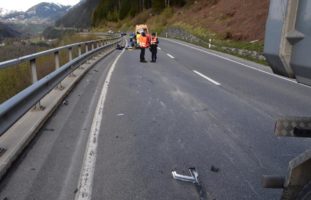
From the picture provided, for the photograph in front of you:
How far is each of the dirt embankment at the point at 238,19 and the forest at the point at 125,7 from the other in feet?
111

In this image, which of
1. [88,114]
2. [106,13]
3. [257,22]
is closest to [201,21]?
[257,22]

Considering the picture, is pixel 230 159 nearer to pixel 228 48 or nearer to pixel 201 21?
pixel 228 48

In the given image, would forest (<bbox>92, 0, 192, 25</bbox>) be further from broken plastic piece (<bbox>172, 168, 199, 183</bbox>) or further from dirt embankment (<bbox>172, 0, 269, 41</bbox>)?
broken plastic piece (<bbox>172, 168, 199, 183</bbox>)

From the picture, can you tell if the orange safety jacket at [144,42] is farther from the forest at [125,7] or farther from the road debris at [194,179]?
the forest at [125,7]

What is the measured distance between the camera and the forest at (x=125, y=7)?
95.1 meters

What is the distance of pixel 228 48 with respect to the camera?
1133 inches

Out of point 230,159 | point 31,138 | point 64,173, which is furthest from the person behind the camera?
point 31,138

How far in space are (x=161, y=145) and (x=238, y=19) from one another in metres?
36.4

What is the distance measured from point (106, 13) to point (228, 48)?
130419 millimetres

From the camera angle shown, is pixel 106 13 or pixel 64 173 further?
pixel 106 13

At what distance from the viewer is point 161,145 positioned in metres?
5.86

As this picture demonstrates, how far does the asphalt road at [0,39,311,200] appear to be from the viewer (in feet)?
14.4

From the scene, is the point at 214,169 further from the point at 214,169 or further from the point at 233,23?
the point at 233,23

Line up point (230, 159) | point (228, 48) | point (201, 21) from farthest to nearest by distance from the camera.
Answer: point (201, 21)
point (228, 48)
point (230, 159)
